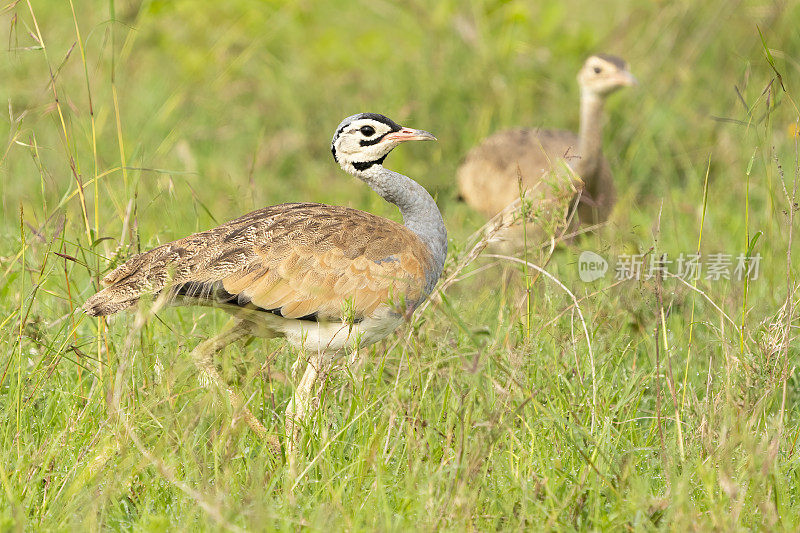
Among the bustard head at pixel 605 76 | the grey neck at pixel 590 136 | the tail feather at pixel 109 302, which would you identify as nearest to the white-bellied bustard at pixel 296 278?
the tail feather at pixel 109 302

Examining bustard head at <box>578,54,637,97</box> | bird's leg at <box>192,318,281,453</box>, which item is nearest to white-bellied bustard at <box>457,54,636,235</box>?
bustard head at <box>578,54,637,97</box>

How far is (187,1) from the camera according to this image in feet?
26.8

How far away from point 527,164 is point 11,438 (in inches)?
170

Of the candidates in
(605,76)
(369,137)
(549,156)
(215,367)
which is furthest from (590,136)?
(215,367)

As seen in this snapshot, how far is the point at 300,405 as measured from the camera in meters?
→ 3.77

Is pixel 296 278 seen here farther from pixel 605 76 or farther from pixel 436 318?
pixel 605 76

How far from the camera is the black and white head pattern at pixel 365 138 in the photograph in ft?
14.3

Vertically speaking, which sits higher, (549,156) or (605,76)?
(605,76)

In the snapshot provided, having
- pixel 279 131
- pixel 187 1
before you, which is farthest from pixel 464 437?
pixel 187 1

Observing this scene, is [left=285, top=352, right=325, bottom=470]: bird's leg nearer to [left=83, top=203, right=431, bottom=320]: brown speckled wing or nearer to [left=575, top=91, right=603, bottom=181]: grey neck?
[left=83, top=203, right=431, bottom=320]: brown speckled wing

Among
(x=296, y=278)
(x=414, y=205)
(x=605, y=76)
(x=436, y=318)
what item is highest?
(x=605, y=76)

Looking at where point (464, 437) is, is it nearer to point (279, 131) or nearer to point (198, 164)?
point (198, 164)

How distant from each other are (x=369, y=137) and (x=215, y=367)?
3.77ft

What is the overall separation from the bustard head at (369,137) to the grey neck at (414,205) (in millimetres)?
66
